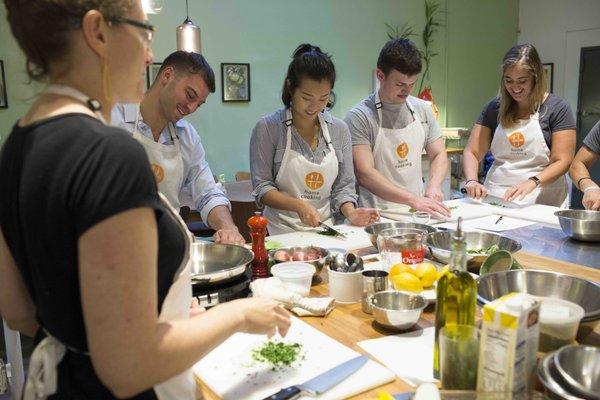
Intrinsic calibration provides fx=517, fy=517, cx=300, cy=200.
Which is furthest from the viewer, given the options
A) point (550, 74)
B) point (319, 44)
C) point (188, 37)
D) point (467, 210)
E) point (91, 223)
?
point (550, 74)

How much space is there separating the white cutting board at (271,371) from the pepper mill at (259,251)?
41 centimetres

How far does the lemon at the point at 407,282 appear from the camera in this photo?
58.4 inches

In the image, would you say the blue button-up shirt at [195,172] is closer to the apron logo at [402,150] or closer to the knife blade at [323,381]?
the apron logo at [402,150]

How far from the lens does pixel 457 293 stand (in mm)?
1039

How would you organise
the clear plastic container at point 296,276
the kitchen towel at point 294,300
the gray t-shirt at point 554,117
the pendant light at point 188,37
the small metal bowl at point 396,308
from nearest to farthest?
1. the small metal bowl at point 396,308
2. the kitchen towel at point 294,300
3. the clear plastic container at point 296,276
4. the gray t-shirt at point 554,117
5. the pendant light at point 188,37

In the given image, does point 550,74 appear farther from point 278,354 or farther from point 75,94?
point 75,94

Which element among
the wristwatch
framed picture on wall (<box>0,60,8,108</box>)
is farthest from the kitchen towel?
framed picture on wall (<box>0,60,8,108</box>)

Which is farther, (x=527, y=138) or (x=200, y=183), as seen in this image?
(x=527, y=138)

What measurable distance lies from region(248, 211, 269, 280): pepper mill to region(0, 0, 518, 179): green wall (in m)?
3.19

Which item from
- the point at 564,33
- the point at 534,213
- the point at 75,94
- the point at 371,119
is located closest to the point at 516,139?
the point at 534,213

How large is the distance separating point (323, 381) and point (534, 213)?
206 centimetres

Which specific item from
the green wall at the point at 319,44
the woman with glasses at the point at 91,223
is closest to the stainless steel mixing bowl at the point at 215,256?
the woman with glasses at the point at 91,223

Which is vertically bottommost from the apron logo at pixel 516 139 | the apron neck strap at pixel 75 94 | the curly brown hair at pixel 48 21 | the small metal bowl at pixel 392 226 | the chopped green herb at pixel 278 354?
the chopped green herb at pixel 278 354

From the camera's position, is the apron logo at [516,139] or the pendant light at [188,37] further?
the pendant light at [188,37]
